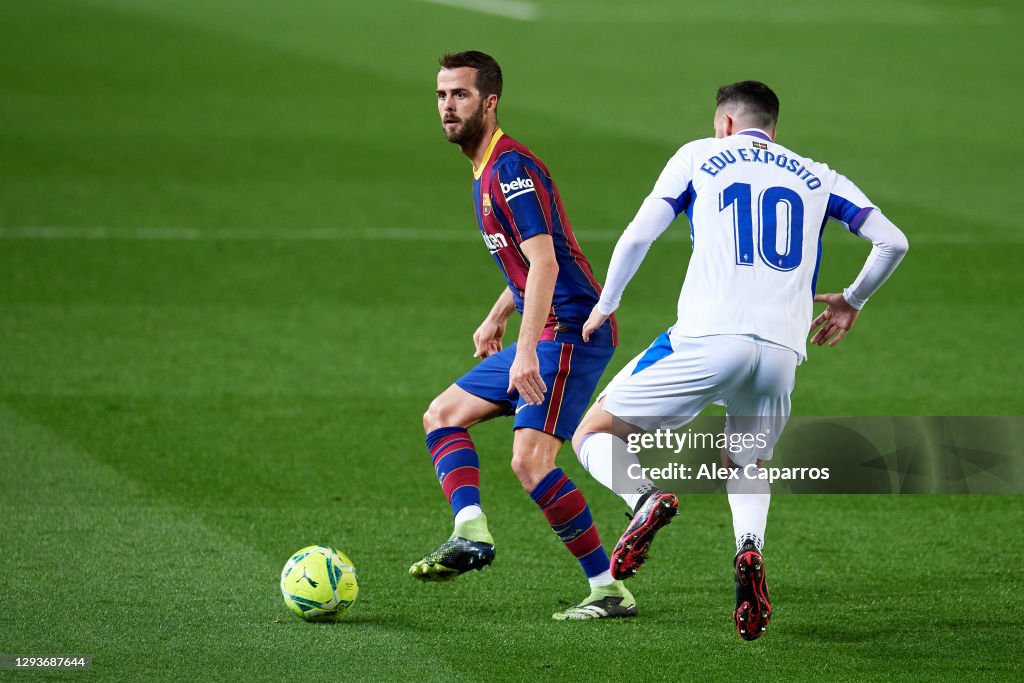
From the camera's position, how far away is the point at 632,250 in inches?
232

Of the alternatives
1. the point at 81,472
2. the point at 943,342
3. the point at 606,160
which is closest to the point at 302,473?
the point at 81,472

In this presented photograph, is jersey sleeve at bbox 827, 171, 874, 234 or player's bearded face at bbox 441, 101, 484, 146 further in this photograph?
player's bearded face at bbox 441, 101, 484, 146

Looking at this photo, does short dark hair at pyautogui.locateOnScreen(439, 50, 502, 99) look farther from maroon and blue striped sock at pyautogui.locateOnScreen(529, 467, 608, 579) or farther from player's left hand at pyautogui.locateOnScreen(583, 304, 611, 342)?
maroon and blue striped sock at pyautogui.locateOnScreen(529, 467, 608, 579)

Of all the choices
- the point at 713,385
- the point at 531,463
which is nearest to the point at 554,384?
the point at 531,463

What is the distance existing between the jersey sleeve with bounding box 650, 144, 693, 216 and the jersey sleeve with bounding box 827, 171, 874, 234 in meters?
0.56

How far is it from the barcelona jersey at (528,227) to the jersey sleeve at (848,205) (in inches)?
42.1

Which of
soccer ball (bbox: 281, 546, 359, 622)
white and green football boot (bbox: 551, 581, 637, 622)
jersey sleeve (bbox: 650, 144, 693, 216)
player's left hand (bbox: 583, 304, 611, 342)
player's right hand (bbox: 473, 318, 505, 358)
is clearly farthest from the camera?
player's right hand (bbox: 473, 318, 505, 358)

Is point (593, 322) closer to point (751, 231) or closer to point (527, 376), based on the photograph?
point (527, 376)

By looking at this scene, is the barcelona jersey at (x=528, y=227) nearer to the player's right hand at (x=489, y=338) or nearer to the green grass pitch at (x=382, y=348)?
the player's right hand at (x=489, y=338)

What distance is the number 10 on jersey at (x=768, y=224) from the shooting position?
580 cm

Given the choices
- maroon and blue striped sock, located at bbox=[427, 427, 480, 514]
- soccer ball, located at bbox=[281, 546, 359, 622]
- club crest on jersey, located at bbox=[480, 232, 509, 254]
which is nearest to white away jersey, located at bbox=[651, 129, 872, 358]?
club crest on jersey, located at bbox=[480, 232, 509, 254]

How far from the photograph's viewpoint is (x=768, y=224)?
5809 mm

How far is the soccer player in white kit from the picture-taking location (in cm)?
579

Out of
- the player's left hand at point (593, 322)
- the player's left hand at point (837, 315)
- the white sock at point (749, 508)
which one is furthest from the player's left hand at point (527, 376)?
the player's left hand at point (837, 315)
